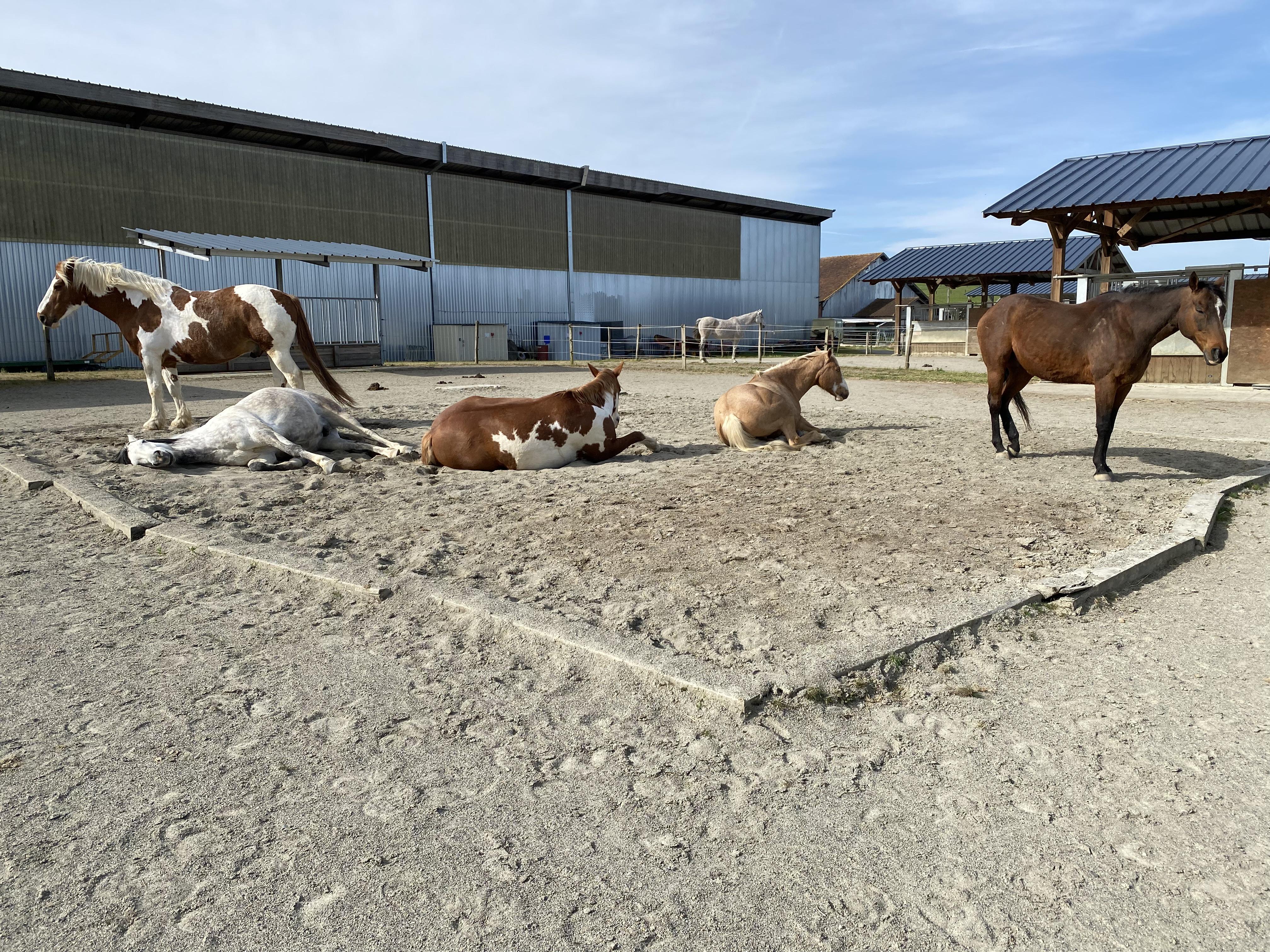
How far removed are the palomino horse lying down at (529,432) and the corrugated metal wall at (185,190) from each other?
22.6 m

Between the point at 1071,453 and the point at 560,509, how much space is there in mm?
4973

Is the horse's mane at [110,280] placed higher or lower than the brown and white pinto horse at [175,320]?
higher

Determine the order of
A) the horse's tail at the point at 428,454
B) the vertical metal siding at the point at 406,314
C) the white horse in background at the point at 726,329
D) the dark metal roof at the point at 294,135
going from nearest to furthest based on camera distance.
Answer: the horse's tail at the point at 428,454, the dark metal roof at the point at 294,135, the vertical metal siding at the point at 406,314, the white horse in background at the point at 726,329

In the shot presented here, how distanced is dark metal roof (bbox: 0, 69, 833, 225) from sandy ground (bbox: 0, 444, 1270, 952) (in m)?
25.4

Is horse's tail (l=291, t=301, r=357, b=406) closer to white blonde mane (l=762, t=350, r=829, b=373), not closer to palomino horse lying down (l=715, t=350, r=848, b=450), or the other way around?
palomino horse lying down (l=715, t=350, r=848, b=450)

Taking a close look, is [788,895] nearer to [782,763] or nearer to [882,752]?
[782,763]

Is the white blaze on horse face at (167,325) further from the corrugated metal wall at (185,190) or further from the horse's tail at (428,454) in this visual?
the corrugated metal wall at (185,190)

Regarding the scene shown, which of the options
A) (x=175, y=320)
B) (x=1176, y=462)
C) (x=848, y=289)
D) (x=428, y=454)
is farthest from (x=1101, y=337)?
(x=848, y=289)

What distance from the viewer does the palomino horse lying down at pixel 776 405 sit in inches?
302

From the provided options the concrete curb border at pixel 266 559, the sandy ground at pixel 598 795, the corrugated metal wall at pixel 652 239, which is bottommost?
the sandy ground at pixel 598 795

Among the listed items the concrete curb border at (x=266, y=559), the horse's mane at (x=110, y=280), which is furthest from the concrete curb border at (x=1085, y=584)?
the horse's mane at (x=110, y=280)

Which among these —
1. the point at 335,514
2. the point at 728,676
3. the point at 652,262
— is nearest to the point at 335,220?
the point at 652,262

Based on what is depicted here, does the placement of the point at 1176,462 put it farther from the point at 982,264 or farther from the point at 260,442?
the point at 982,264

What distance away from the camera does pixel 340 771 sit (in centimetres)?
240
